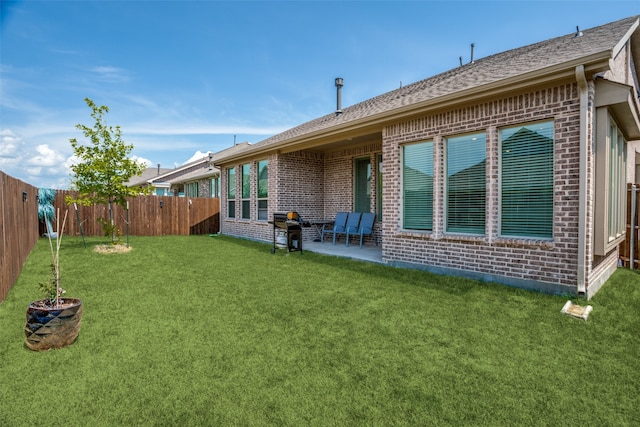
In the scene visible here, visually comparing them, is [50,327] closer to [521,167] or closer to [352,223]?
[521,167]

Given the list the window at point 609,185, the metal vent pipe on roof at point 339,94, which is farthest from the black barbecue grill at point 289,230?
the window at point 609,185

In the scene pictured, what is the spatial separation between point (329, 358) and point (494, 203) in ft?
12.5

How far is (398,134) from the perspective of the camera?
6805 millimetres

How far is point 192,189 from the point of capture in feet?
75.0

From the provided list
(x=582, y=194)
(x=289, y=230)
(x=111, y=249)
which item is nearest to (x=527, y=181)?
(x=582, y=194)

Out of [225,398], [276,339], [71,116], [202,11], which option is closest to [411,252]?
[276,339]

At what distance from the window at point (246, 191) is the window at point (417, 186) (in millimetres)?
7044

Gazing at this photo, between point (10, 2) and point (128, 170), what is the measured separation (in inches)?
254

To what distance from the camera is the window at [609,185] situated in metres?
4.61

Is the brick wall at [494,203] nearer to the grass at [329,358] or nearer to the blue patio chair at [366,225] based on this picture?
the grass at [329,358]

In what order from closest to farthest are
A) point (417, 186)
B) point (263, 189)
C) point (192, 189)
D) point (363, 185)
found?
1. point (417, 186)
2. point (363, 185)
3. point (263, 189)
4. point (192, 189)

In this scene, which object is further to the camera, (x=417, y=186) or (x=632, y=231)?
(x=632, y=231)

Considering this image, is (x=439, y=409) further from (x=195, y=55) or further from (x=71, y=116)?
(x=71, y=116)

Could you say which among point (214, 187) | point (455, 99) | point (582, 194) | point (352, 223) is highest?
point (455, 99)
